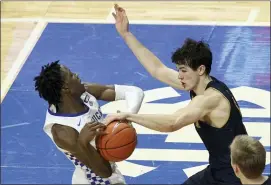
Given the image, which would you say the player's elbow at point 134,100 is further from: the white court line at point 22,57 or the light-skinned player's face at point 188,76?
the white court line at point 22,57

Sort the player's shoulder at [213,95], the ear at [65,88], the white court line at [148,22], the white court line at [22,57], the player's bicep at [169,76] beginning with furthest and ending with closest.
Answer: the white court line at [148,22] < the white court line at [22,57] < the player's bicep at [169,76] < the player's shoulder at [213,95] < the ear at [65,88]

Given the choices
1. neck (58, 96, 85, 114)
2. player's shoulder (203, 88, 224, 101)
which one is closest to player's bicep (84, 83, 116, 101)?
neck (58, 96, 85, 114)

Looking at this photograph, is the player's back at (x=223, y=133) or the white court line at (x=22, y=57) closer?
the player's back at (x=223, y=133)

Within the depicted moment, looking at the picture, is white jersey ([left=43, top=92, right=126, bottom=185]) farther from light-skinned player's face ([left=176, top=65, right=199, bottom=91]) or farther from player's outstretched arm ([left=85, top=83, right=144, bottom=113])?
light-skinned player's face ([left=176, top=65, right=199, bottom=91])

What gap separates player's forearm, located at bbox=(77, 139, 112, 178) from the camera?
6.07 metres

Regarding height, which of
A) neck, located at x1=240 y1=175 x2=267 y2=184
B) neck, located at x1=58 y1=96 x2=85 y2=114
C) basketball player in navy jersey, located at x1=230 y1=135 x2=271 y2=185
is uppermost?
basketball player in navy jersey, located at x1=230 y1=135 x2=271 y2=185

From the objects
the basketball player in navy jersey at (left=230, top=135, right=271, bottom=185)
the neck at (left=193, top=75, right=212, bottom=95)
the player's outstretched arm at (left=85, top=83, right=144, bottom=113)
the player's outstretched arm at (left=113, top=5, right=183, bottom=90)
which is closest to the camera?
the basketball player in navy jersey at (left=230, top=135, right=271, bottom=185)

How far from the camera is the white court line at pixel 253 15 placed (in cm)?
1213

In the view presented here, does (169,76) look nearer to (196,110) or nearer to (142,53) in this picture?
(142,53)

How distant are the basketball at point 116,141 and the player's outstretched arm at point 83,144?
73 mm

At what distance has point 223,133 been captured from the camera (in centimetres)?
639

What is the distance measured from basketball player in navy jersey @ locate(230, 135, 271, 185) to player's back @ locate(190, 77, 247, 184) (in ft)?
3.95

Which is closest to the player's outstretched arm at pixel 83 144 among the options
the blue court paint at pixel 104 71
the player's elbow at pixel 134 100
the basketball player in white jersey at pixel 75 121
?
the basketball player in white jersey at pixel 75 121

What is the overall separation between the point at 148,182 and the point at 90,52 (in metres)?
3.53
